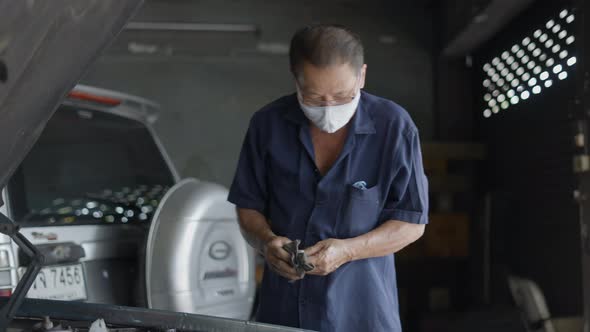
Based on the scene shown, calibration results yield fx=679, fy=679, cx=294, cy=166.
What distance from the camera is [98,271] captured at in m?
3.05

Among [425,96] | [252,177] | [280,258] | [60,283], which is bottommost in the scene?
[60,283]

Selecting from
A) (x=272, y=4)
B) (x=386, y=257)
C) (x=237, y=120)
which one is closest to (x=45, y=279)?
(x=386, y=257)

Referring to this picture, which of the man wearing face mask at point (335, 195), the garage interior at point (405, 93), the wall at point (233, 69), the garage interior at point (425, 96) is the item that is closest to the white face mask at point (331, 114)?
the man wearing face mask at point (335, 195)

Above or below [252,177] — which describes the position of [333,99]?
above

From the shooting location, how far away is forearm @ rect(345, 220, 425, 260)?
6.40ft

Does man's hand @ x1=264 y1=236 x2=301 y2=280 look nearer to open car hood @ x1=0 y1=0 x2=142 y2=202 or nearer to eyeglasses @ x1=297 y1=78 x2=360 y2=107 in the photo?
eyeglasses @ x1=297 y1=78 x2=360 y2=107

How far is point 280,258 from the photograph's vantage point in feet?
6.37

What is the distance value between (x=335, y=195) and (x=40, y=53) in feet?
3.08

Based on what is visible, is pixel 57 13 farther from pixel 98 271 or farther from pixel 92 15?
pixel 98 271

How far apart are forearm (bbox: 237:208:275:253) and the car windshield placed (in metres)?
1.12

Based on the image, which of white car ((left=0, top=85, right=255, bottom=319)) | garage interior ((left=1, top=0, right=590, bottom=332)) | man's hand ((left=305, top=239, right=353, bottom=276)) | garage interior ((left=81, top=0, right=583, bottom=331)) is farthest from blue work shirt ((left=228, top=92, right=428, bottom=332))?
garage interior ((left=81, top=0, right=583, bottom=331))

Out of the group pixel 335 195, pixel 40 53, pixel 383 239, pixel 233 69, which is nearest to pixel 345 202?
pixel 335 195

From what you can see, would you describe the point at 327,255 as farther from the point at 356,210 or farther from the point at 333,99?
the point at 333,99

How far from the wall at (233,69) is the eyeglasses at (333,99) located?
411 centimetres
